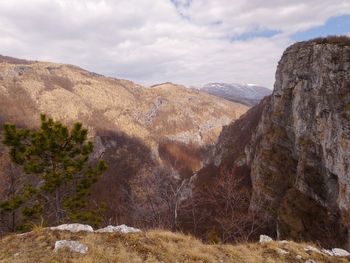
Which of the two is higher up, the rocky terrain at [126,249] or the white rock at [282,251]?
the rocky terrain at [126,249]

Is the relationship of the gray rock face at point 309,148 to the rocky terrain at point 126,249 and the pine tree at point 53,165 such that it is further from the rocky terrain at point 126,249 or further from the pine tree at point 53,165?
the pine tree at point 53,165

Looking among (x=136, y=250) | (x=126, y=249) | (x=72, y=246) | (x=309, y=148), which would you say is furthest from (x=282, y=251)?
(x=309, y=148)

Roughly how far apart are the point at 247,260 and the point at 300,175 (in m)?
36.7

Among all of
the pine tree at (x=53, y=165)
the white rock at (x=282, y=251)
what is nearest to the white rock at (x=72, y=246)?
the white rock at (x=282, y=251)

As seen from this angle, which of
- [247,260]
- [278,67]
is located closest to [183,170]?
[278,67]

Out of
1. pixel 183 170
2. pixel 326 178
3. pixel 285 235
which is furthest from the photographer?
pixel 183 170

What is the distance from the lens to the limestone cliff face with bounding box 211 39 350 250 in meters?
39.4

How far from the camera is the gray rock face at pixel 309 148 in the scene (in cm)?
3938

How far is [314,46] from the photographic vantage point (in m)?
47.8

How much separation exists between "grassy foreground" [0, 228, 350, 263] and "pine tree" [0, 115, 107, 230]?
435 inches

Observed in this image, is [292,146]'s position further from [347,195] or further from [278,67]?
[347,195]

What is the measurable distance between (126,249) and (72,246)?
1.80m

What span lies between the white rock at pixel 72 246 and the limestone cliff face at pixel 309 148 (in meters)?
31.8

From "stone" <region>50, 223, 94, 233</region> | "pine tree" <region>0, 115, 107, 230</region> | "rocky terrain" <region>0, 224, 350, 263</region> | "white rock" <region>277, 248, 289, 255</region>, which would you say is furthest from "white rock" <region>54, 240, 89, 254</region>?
"pine tree" <region>0, 115, 107, 230</region>
